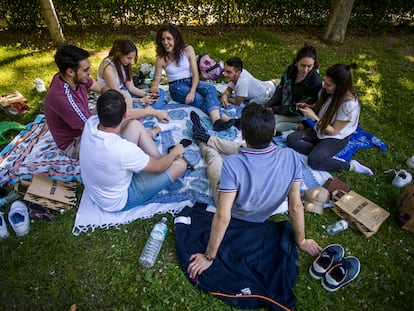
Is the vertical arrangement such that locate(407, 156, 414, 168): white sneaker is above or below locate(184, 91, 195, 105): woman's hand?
below

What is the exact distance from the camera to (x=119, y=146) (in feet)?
8.79

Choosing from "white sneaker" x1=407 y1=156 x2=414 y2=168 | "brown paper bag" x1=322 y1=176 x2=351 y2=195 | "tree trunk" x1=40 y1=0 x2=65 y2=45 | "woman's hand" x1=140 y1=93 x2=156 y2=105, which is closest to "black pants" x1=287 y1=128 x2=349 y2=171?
"brown paper bag" x1=322 y1=176 x2=351 y2=195

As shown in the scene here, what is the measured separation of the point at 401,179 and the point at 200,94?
337 centimetres

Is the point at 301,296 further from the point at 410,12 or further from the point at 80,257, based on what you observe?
the point at 410,12

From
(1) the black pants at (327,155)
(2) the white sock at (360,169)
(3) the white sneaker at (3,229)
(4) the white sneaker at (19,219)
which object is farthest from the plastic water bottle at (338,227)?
(3) the white sneaker at (3,229)

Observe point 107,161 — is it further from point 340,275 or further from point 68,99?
point 340,275

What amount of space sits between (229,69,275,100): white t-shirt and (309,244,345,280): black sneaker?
2.95 metres

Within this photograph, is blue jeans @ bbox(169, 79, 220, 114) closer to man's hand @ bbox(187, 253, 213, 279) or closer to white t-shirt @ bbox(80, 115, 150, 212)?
white t-shirt @ bbox(80, 115, 150, 212)

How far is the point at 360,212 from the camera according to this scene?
330 cm

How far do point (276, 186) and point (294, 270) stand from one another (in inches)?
37.4

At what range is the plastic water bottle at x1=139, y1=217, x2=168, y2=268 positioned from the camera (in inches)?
114

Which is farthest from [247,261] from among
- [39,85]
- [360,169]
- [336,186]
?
[39,85]

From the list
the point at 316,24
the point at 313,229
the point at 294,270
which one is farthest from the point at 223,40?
the point at 294,270

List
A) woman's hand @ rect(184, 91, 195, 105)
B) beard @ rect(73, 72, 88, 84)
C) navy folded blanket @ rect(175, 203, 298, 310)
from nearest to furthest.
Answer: navy folded blanket @ rect(175, 203, 298, 310) < beard @ rect(73, 72, 88, 84) < woman's hand @ rect(184, 91, 195, 105)
